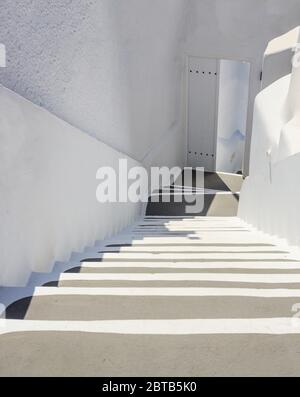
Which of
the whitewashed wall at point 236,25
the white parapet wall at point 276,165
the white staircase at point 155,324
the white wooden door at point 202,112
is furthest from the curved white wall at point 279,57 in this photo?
the white staircase at point 155,324

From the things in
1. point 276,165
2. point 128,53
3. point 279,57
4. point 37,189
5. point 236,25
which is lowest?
point 37,189

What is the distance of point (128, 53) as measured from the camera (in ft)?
12.0

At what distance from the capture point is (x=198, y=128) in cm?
979

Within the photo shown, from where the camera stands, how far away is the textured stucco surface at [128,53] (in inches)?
53.7

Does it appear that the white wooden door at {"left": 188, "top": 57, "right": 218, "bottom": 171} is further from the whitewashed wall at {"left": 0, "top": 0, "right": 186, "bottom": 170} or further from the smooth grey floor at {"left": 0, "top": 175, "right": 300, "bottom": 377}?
the smooth grey floor at {"left": 0, "top": 175, "right": 300, "bottom": 377}

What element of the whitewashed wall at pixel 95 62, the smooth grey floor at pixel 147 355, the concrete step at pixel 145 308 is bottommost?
the smooth grey floor at pixel 147 355

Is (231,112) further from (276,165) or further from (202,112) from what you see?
(276,165)

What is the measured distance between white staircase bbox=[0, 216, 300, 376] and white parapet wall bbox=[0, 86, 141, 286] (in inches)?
5.6

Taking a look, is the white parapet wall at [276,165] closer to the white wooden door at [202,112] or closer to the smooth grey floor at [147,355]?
the smooth grey floor at [147,355]

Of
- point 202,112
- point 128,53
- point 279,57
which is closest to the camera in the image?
point 128,53

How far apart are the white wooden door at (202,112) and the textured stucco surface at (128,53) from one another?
33 cm

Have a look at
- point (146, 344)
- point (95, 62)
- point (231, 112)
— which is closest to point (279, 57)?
point (231, 112)

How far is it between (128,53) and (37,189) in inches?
111

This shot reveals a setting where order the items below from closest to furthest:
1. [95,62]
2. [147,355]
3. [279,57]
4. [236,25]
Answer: [147,355] < [95,62] < [279,57] < [236,25]
